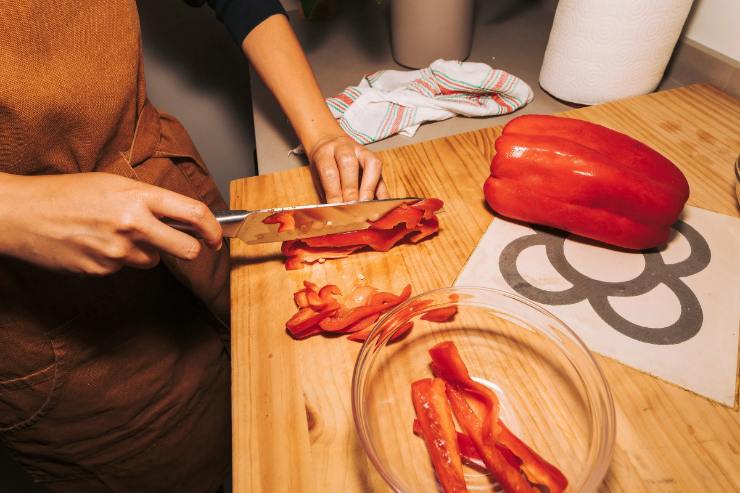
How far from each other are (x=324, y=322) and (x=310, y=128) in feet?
1.33

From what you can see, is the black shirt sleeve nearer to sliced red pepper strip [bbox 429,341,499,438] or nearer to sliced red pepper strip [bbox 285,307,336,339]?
sliced red pepper strip [bbox 285,307,336,339]

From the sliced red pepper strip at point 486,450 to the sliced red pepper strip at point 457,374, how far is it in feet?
0.04

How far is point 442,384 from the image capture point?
1.93 ft

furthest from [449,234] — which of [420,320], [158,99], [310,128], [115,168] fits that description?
[158,99]

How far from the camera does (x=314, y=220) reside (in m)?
0.72

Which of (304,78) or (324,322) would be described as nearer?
(324,322)

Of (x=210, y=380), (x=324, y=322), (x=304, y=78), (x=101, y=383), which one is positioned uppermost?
(x=304, y=78)

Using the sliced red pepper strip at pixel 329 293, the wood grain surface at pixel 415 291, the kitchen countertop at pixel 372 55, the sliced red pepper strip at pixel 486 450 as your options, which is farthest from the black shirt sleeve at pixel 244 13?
the sliced red pepper strip at pixel 486 450

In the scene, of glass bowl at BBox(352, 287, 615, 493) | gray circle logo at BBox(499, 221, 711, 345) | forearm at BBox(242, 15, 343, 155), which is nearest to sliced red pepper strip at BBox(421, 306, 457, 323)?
glass bowl at BBox(352, 287, 615, 493)

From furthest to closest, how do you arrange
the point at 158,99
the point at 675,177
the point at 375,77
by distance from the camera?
the point at 158,99 < the point at 375,77 < the point at 675,177

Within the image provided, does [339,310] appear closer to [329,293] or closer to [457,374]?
[329,293]

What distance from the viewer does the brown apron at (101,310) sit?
660mm

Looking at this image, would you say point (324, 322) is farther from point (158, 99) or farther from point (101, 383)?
point (158, 99)

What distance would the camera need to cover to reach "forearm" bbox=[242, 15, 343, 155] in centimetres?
91
